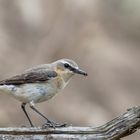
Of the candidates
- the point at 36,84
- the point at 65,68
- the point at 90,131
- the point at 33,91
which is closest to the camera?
the point at 90,131

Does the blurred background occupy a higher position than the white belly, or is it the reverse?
the blurred background

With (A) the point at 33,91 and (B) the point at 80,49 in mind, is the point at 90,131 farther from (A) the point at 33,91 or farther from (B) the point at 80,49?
(B) the point at 80,49

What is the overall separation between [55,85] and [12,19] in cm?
979

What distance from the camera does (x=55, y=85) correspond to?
1059 cm

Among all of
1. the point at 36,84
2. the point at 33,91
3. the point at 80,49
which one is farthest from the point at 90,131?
the point at 80,49

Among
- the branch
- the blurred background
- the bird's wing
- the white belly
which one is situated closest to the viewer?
the branch

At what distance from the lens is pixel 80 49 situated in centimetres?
1956

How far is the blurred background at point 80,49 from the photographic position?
58.2 ft

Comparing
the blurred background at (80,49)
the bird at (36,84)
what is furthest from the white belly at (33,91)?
the blurred background at (80,49)

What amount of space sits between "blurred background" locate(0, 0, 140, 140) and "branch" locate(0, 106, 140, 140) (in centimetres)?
763

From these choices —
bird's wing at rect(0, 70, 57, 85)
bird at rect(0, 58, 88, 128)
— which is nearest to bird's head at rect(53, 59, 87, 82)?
bird at rect(0, 58, 88, 128)

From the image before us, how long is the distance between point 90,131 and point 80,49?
10.6m

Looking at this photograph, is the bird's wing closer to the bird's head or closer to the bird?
the bird

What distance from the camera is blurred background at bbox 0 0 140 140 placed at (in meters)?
17.7
